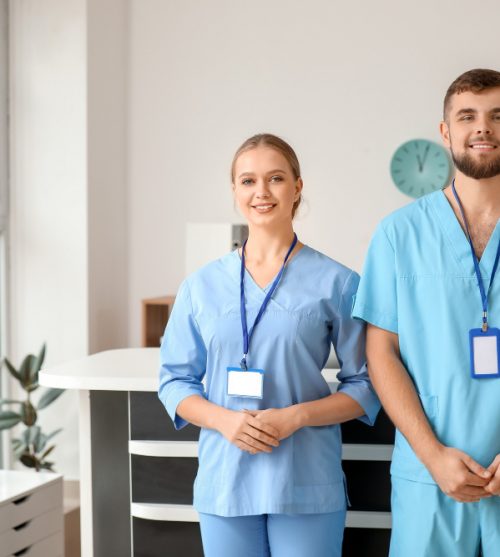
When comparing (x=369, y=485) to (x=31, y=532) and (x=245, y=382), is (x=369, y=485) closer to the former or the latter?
(x=245, y=382)

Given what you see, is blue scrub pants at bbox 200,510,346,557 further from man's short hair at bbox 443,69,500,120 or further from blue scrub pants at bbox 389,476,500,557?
man's short hair at bbox 443,69,500,120

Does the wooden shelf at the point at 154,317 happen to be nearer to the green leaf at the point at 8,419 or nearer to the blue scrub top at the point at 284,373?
the green leaf at the point at 8,419

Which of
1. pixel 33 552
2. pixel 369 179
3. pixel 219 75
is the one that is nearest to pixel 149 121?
pixel 219 75

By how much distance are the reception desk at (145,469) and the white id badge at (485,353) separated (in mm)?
506

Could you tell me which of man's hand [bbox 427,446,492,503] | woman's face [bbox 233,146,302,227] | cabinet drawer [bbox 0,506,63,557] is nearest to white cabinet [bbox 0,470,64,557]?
cabinet drawer [bbox 0,506,63,557]

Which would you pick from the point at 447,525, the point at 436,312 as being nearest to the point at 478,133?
the point at 436,312

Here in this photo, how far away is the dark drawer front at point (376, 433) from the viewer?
2.04m

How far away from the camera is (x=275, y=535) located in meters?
1.64

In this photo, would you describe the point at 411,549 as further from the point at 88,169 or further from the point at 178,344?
the point at 88,169

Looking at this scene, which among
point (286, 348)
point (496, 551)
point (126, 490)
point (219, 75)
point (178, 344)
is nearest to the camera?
point (496, 551)

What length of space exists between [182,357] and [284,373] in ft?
0.82

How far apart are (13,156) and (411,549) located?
128 inches

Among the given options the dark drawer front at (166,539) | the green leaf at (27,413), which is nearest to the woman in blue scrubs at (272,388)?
the dark drawer front at (166,539)

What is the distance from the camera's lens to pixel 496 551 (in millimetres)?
1494
